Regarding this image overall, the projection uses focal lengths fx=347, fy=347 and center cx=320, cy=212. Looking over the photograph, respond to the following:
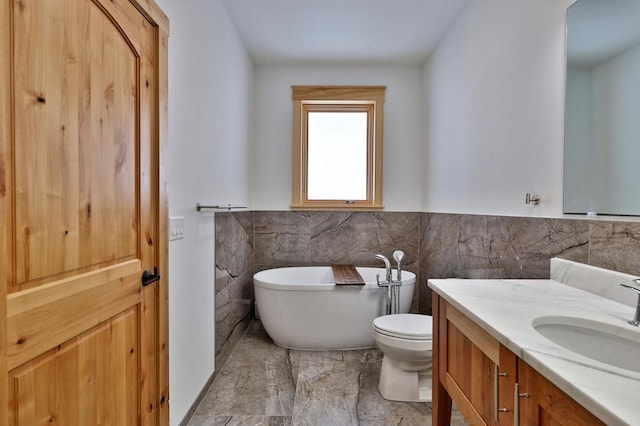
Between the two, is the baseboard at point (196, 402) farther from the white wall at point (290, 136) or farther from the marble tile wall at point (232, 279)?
the white wall at point (290, 136)

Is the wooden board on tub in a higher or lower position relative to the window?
lower

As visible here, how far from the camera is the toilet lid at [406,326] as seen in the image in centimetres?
196

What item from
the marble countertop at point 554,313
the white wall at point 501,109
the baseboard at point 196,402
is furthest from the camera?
the baseboard at point 196,402

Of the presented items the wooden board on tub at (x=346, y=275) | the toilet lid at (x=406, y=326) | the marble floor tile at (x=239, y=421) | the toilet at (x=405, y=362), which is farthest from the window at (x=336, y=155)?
the marble floor tile at (x=239, y=421)

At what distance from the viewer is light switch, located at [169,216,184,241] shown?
1605 millimetres

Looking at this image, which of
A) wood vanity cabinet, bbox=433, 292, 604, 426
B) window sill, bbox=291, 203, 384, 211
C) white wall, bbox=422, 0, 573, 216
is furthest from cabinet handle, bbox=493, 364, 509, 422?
window sill, bbox=291, 203, 384, 211

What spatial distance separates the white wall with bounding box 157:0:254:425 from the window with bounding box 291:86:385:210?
1.02m

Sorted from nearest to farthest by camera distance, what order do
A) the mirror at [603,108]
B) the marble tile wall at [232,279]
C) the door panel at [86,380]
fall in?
the door panel at [86,380], the mirror at [603,108], the marble tile wall at [232,279]

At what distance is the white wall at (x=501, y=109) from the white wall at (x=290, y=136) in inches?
17.6

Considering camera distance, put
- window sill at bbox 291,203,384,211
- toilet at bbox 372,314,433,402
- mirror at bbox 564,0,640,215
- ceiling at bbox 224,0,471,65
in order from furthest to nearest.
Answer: window sill at bbox 291,203,384,211
ceiling at bbox 224,0,471,65
toilet at bbox 372,314,433,402
mirror at bbox 564,0,640,215

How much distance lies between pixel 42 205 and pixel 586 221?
185 cm

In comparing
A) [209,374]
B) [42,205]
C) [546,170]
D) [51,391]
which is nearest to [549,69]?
[546,170]

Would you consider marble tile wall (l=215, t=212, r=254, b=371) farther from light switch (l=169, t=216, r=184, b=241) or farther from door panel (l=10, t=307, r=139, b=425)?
door panel (l=10, t=307, r=139, b=425)

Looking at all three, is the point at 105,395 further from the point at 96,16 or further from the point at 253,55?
the point at 253,55
